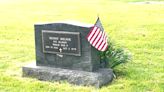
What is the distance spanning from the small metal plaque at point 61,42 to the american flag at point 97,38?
0.27 metres

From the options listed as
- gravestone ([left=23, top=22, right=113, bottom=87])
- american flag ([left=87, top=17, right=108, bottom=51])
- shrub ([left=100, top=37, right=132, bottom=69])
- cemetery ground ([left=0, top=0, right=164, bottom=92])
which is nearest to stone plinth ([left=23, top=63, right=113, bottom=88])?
gravestone ([left=23, top=22, right=113, bottom=87])

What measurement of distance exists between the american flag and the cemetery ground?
28.3 inches

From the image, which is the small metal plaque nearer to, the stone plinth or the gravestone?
the gravestone

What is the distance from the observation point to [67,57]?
7699 millimetres

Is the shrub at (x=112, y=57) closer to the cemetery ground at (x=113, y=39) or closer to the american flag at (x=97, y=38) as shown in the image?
the cemetery ground at (x=113, y=39)

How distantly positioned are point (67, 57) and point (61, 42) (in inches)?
11.9

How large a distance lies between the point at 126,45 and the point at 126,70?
2.63m

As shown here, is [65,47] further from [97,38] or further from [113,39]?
[113,39]

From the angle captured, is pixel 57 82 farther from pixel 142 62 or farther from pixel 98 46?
pixel 142 62

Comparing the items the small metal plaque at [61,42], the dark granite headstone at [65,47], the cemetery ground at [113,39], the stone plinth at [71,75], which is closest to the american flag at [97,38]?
the dark granite headstone at [65,47]

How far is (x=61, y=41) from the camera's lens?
7727 millimetres

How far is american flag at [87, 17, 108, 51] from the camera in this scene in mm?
7312

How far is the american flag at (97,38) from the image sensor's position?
731cm

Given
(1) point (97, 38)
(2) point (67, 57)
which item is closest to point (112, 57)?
(1) point (97, 38)
